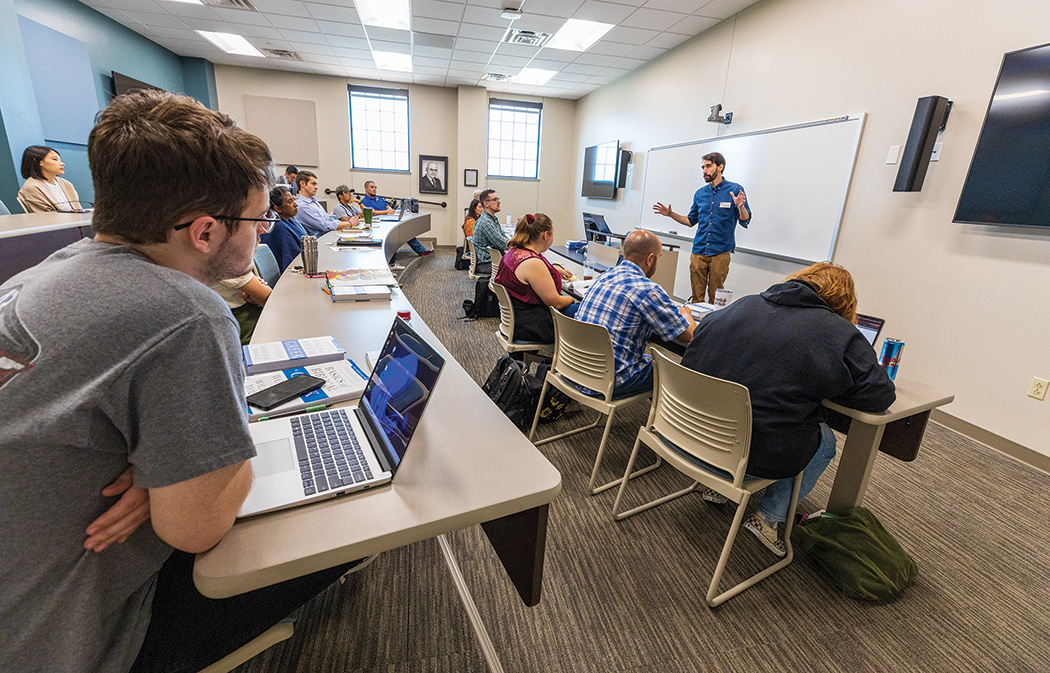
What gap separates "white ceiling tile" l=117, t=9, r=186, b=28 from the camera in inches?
208

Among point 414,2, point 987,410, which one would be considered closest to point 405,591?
point 987,410

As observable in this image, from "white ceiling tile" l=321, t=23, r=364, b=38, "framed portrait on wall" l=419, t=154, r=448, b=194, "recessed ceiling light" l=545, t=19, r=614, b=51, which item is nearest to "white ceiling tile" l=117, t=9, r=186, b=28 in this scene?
"white ceiling tile" l=321, t=23, r=364, b=38

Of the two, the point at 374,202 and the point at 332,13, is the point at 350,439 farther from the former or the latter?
the point at 374,202

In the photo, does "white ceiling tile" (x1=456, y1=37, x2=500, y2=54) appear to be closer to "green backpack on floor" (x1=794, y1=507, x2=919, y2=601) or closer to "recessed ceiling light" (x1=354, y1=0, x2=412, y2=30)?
"recessed ceiling light" (x1=354, y1=0, x2=412, y2=30)

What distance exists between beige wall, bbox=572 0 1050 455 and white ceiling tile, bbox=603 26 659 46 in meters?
0.98

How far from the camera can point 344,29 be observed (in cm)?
534

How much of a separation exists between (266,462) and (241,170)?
0.54 meters

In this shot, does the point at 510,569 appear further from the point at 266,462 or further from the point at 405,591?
the point at 405,591

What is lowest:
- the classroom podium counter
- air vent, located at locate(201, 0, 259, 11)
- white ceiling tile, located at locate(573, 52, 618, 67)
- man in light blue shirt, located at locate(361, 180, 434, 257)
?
the classroom podium counter

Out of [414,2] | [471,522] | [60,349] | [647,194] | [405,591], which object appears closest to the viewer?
[60,349]

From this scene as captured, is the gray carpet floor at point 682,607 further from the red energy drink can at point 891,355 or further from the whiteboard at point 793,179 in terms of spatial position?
the whiteboard at point 793,179

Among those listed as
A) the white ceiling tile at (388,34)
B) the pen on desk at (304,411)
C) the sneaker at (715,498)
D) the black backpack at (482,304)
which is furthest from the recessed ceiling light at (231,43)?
the sneaker at (715,498)

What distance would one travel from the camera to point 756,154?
13.8 ft

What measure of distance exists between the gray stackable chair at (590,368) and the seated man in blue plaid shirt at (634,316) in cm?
6
